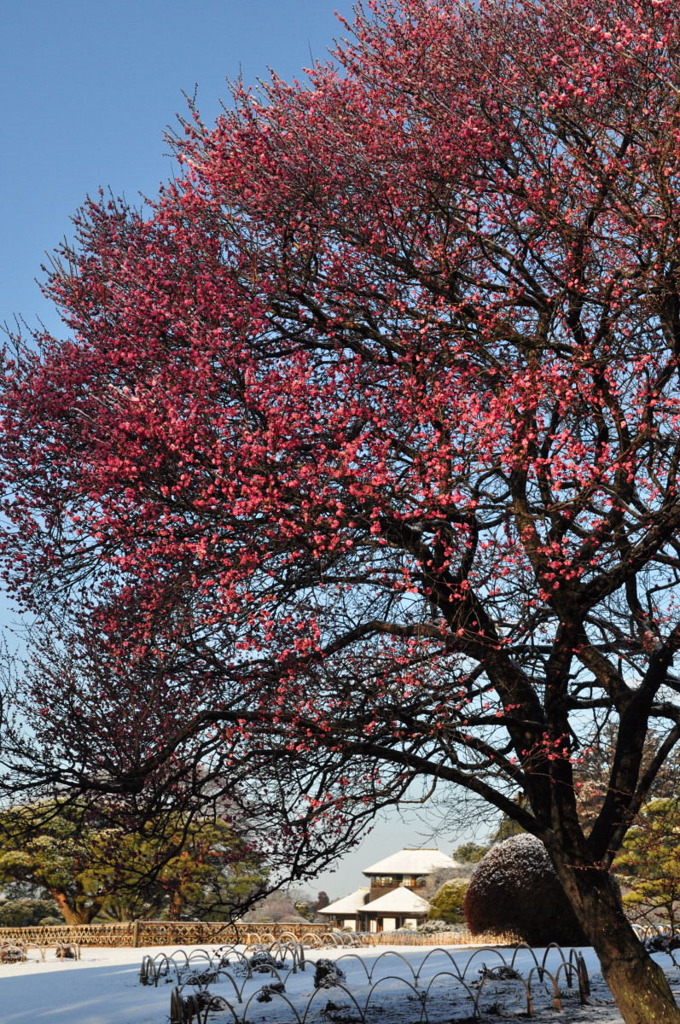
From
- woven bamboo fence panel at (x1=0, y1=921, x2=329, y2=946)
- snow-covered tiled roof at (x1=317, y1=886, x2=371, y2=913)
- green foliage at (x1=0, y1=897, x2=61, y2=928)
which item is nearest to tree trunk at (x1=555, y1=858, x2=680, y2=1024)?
woven bamboo fence panel at (x1=0, y1=921, x2=329, y2=946)

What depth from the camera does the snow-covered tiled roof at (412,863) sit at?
44656mm

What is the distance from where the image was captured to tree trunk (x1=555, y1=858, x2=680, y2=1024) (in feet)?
32.2

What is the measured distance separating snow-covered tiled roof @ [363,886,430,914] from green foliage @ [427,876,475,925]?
6.43ft

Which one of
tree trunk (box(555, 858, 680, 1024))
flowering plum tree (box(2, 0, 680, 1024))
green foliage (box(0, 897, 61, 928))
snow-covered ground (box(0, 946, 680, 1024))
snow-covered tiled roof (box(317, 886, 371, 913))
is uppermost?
flowering plum tree (box(2, 0, 680, 1024))

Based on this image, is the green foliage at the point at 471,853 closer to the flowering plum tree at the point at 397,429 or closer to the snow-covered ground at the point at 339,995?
the snow-covered ground at the point at 339,995

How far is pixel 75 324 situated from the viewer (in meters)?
12.5

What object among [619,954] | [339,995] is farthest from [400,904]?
[619,954]

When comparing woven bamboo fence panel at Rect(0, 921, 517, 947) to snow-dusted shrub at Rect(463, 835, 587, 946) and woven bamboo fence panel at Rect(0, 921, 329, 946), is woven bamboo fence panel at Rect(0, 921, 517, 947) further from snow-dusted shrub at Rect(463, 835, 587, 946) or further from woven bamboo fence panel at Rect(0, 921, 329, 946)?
snow-dusted shrub at Rect(463, 835, 587, 946)

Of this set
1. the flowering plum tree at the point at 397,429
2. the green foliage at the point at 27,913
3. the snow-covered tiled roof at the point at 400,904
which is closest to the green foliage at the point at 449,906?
the snow-covered tiled roof at the point at 400,904

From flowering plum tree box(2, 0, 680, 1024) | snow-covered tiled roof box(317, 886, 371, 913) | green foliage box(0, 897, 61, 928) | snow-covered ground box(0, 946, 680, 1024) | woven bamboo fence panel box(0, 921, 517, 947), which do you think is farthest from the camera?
snow-covered tiled roof box(317, 886, 371, 913)

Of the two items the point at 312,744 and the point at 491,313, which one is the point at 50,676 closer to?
the point at 312,744

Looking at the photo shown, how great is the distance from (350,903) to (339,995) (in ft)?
106

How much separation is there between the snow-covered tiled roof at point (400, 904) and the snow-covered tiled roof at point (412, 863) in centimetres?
459

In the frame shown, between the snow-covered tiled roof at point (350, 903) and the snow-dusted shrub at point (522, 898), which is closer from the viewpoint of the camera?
the snow-dusted shrub at point (522, 898)
